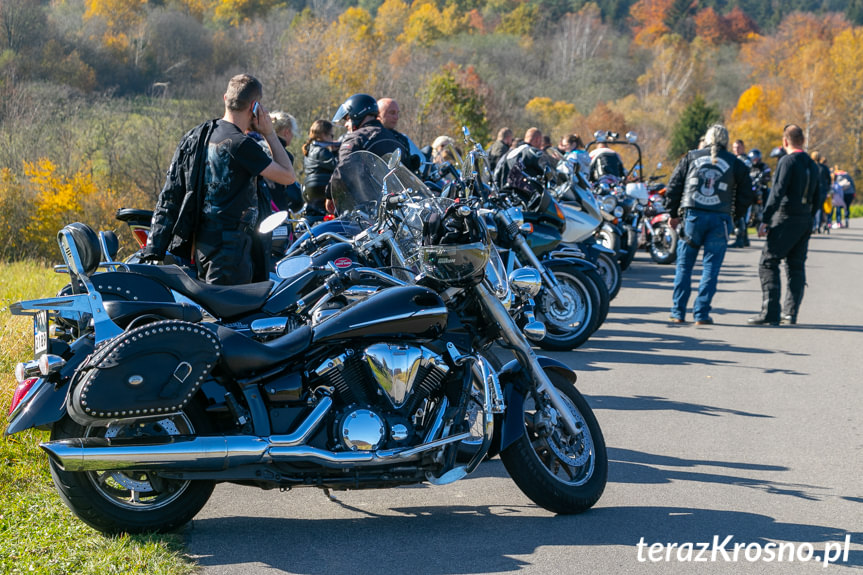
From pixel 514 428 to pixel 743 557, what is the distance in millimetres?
1147

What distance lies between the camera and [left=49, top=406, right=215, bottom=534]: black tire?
4.13m

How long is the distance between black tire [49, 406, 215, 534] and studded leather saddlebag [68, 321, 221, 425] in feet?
0.55

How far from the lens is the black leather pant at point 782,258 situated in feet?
37.0

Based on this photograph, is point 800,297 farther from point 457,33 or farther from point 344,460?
point 457,33

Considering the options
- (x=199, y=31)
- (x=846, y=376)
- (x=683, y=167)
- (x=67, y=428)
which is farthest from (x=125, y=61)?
(x=67, y=428)

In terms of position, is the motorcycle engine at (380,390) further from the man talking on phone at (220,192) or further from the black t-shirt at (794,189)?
the black t-shirt at (794,189)

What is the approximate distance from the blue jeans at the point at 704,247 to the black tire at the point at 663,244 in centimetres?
639

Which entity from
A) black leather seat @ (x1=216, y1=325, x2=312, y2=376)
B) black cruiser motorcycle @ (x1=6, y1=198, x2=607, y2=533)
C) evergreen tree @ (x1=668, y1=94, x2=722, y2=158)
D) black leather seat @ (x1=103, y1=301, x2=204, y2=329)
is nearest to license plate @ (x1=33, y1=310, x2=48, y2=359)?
black cruiser motorcycle @ (x1=6, y1=198, x2=607, y2=533)

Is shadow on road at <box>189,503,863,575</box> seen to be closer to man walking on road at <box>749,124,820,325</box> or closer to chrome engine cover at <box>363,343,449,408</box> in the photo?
chrome engine cover at <box>363,343,449,408</box>

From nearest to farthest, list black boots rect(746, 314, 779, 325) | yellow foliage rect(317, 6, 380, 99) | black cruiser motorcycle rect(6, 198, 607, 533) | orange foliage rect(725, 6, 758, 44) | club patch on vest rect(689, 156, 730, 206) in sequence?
black cruiser motorcycle rect(6, 198, 607, 533), club patch on vest rect(689, 156, 730, 206), black boots rect(746, 314, 779, 325), yellow foliage rect(317, 6, 380, 99), orange foliage rect(725, 6, 758, 44)

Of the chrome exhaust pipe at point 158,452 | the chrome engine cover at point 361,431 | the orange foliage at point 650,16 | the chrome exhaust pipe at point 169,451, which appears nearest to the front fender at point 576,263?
the chrome engine cover at point 361,431

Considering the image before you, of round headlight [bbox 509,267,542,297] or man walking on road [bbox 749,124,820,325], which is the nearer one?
round headlight [bbox 509,267,542,297]

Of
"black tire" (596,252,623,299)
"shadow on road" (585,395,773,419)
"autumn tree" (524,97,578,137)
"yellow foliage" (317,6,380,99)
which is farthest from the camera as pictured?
"autumn tree" (524,97,578,137)

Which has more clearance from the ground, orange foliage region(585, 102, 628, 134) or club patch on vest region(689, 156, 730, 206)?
club patch on vest region(689, 156, 730, 206)
